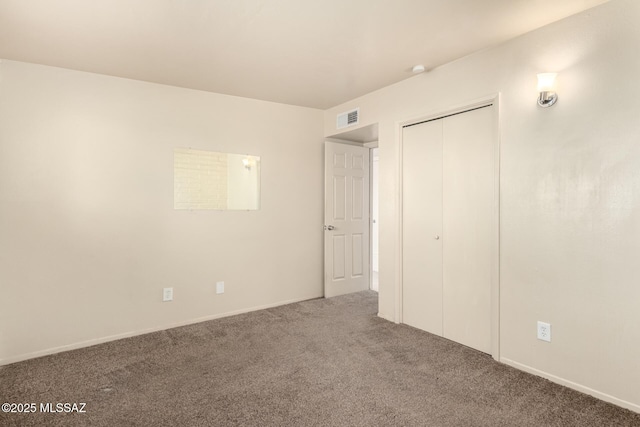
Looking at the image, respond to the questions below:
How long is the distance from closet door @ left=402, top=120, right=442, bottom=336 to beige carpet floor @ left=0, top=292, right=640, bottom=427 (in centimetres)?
27

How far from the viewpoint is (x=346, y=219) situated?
459 cm

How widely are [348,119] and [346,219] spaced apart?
130cm

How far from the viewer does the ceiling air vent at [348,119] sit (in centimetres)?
397

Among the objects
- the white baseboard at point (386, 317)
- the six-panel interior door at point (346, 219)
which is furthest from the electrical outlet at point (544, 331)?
the six-panel interior door at point (346, 219)

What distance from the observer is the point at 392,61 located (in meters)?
2.92

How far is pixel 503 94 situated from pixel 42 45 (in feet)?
11.3

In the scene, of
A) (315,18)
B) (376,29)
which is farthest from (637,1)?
(315,18)

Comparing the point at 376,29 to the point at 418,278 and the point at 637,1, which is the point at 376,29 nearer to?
the point at 637,1

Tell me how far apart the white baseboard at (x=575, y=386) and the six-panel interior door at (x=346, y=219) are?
2.27 m

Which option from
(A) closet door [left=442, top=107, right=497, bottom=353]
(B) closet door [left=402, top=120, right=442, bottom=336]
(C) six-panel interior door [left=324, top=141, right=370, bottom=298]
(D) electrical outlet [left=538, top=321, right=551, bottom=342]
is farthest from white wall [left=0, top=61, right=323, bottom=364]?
(D) electrical outlet [left=538, top=321, right=551, bottom=342]

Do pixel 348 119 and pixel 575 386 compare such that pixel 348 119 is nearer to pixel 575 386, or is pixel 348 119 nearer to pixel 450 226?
pixel 450 226

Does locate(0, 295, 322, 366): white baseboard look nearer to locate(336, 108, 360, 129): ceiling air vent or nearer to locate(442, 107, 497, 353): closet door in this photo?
locate(442, 107, 497, 353): closet door

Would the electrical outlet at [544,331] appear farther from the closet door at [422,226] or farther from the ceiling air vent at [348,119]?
the ceiling air vent at [348,119]

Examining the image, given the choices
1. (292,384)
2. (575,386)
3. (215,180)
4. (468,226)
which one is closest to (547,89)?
(468,226)
